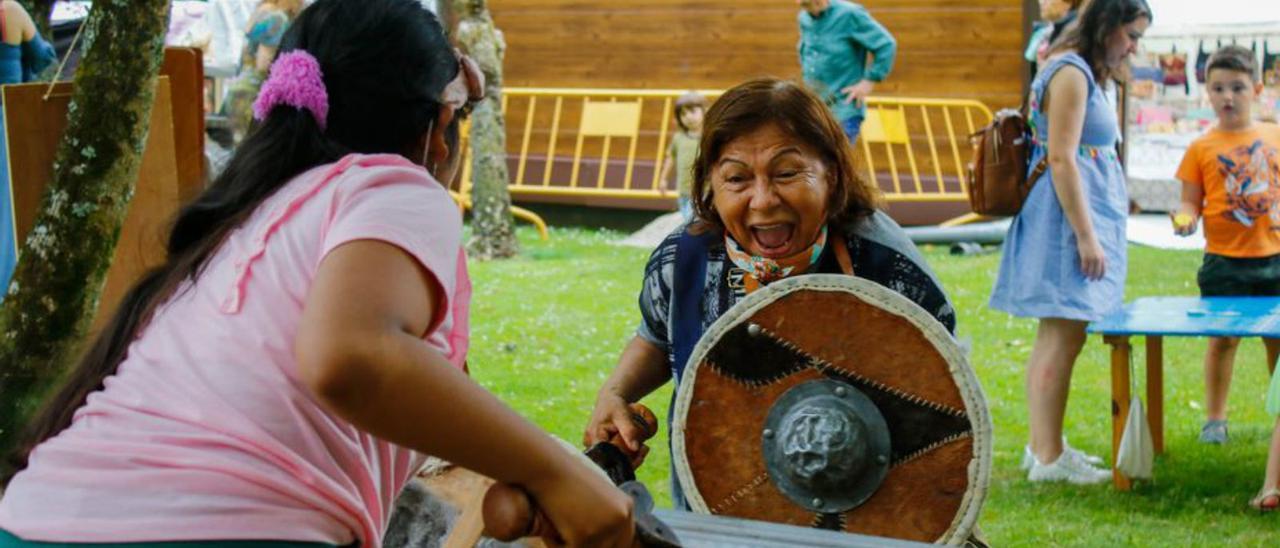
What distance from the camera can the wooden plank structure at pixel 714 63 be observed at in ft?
44.2

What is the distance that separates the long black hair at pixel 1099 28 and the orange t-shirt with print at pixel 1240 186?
3.25 ft

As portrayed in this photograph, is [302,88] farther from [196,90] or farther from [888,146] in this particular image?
[888,146]

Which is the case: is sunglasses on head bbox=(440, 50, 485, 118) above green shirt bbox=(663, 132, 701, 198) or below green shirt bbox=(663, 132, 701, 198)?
above

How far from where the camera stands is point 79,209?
3.96 metres

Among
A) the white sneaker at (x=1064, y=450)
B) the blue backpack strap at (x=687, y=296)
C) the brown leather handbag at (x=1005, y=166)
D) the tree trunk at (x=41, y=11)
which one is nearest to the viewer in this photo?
the blue backpack strap at (x=687, y=296)

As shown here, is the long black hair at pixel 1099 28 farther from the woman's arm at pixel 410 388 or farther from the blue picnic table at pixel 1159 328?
the woman's arm at pixel 410 388

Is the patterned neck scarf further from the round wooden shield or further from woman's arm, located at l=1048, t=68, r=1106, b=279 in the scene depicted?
woman's arm, located at l=1048, t=68, r=1106, b=279

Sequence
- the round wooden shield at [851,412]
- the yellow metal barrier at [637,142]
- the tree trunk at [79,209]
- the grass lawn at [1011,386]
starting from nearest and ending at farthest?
the round wooden shield at [851,412]
the tree trunk at [79,209]
the grass lawn at [1011,386]
the yellow metal barrier at [637,142]

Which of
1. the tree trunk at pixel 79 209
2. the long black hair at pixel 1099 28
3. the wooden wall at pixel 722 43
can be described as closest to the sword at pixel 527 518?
the tree trunk at pixel 79 209

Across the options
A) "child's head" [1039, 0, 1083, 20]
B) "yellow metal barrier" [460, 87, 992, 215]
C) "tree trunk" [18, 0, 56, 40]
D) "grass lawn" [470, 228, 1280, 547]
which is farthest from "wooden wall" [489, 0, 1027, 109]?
"tree trunk" [18, 0, 56, 40]

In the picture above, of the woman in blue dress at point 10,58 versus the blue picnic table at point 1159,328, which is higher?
the woman in blue dress at point 10,58

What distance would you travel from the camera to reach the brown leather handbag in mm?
5520

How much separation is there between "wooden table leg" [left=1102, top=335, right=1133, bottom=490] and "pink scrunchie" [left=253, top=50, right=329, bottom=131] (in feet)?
13.7

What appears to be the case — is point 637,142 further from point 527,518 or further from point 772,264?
point 527,518
